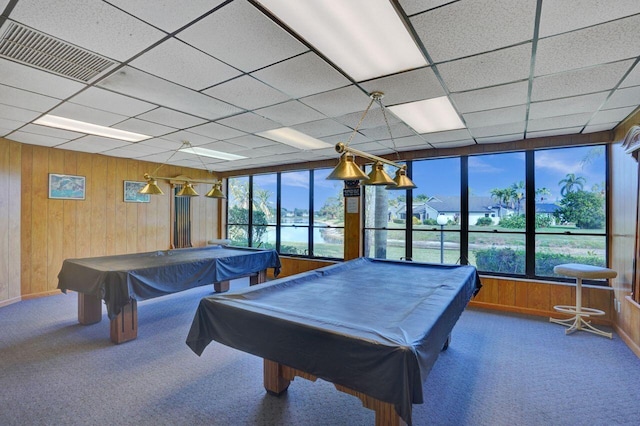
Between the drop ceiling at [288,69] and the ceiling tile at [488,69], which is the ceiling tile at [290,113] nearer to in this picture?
the drop ceiling at [288,69]

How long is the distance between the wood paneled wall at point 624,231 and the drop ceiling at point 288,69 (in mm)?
481

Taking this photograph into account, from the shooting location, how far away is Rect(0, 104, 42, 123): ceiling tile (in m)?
3.24

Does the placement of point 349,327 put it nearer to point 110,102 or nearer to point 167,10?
point 167,10

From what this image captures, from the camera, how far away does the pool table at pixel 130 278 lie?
10.4 feet

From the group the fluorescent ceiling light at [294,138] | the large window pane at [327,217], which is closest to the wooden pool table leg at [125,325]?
the fluorescent ceiling light at [294,138]

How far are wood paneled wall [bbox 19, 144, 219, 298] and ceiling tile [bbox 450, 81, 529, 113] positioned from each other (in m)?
6.01

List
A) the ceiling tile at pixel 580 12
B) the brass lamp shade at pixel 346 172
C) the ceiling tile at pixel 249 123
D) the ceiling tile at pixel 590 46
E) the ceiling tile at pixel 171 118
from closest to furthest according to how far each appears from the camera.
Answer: the ceiling tile at pixel 580 12 < the ceiling tile at pixel 590 46 < the brass lamp shade at pixel 346 172 < the ceiling tile at pixel 171 118 < the ceiling tile at pixel 249 123

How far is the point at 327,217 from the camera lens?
6.43 meters

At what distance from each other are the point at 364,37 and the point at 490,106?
185 cm

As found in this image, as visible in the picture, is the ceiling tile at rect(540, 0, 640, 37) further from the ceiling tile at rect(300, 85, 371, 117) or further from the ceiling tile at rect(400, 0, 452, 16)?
the ceiling tile at rect(300, 85, 371, 117)

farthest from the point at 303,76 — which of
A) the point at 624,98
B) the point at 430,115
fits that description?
the point at 624,98

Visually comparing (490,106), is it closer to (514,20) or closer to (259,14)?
(514,20)

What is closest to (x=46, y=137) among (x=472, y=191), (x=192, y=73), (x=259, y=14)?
(x=192, y=73)

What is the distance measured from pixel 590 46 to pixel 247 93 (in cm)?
256
